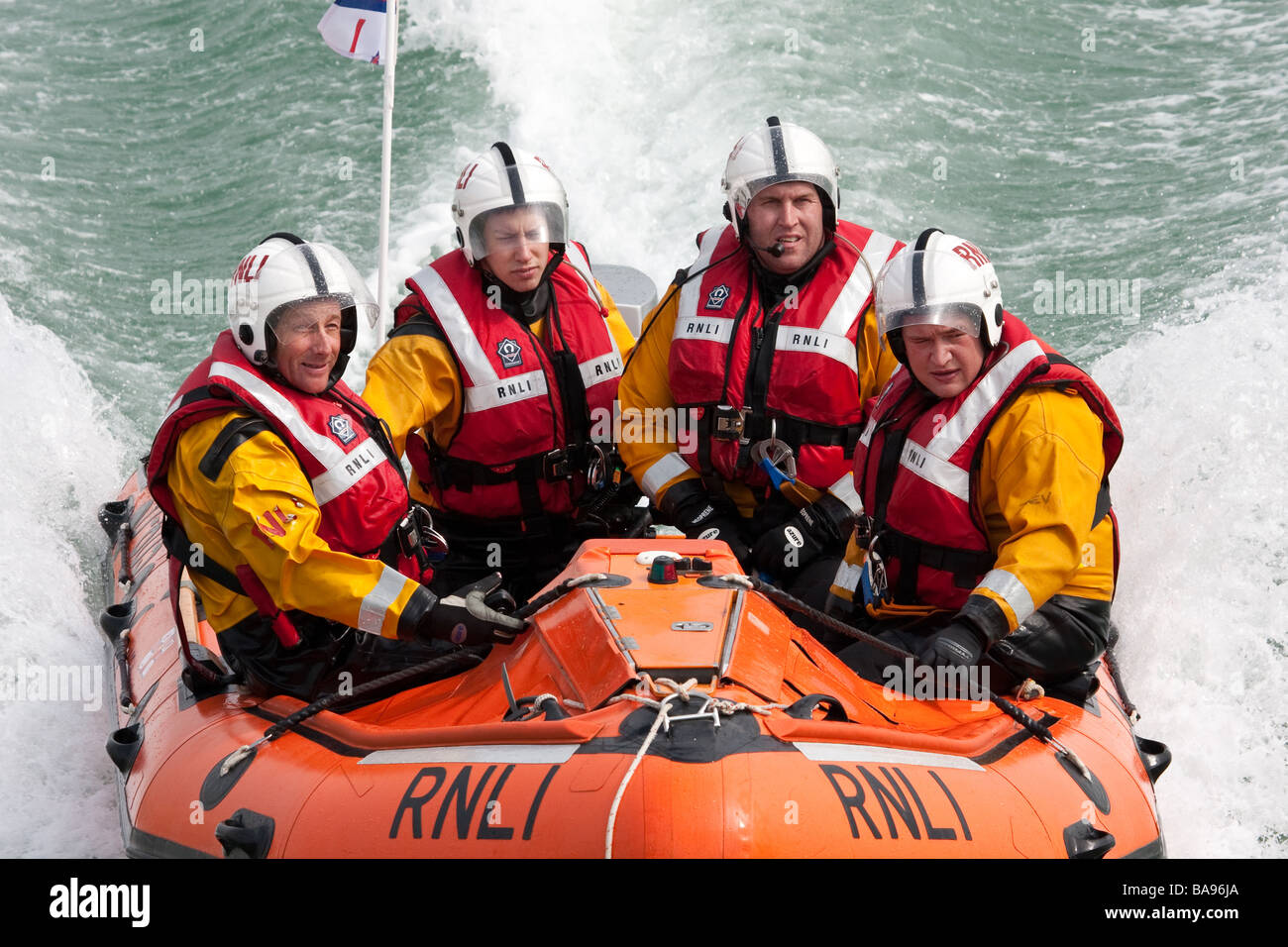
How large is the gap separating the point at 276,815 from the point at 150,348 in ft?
17.3

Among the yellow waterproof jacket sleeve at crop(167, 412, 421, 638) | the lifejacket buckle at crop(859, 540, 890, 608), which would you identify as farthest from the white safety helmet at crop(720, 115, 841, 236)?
the yellow waterproof jacket sleeve at crop(167, 412, 421, 638)

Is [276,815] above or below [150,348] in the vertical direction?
below

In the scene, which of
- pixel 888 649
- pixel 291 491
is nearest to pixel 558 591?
pixel 291 491

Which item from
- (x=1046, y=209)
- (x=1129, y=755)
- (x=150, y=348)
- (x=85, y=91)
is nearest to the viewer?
(x=1129, y=755)

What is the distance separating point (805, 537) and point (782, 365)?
49 cm

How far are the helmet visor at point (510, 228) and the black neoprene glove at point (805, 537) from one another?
1.07 metres

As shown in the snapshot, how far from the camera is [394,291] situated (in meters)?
7.90

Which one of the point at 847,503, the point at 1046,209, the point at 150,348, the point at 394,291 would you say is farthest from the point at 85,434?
the point at 1046,209

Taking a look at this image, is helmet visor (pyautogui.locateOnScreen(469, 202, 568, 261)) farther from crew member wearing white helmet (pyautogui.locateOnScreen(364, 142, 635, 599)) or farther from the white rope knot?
the white rope knot

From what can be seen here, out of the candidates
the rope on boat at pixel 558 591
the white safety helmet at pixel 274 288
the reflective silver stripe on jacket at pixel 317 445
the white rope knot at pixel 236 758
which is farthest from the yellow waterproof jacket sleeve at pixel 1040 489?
the white rope knot at pixel 236 758

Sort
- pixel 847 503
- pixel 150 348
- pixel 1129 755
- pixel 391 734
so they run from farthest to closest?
pixel 150 348 < pixel 847 503 < pixel 1129 755 < pixel 391 734

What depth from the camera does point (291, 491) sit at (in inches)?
126
